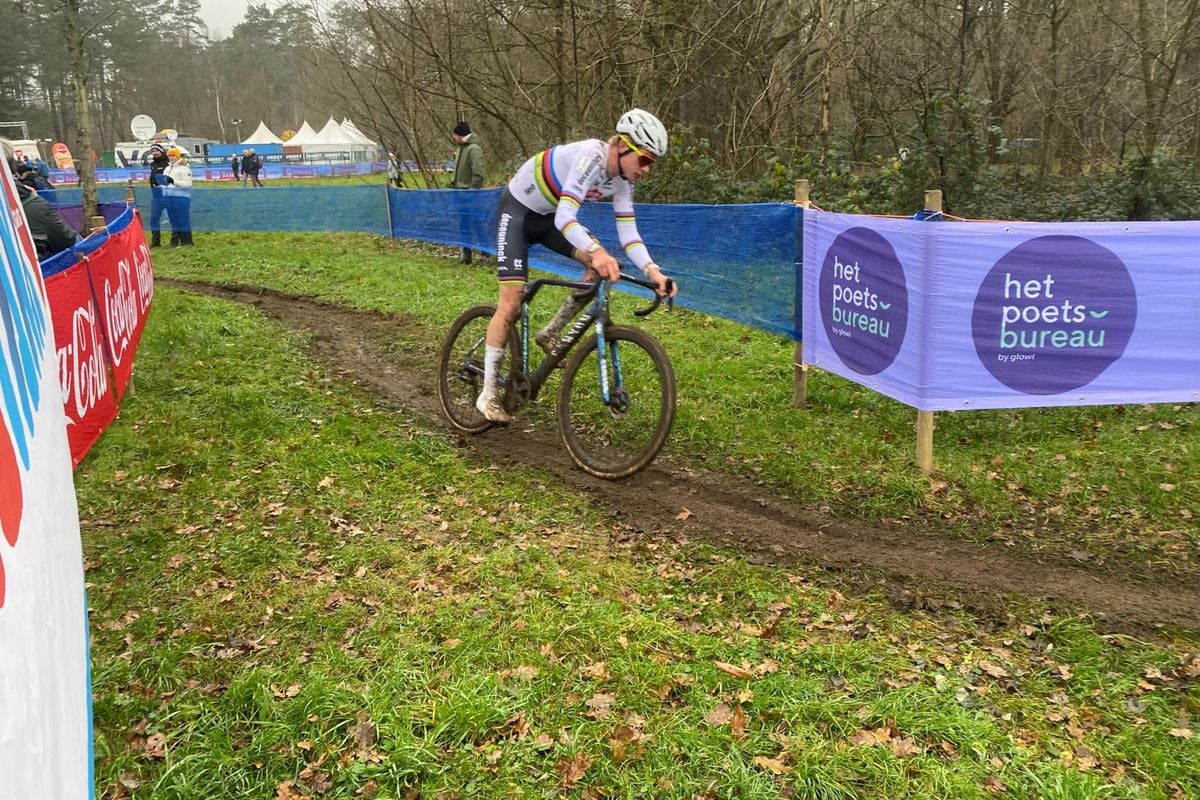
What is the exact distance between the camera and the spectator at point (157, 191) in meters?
17.8

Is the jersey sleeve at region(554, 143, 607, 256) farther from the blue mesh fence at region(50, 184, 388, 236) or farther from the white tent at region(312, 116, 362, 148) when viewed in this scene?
the white tent at region(312, 116, 362, 148)

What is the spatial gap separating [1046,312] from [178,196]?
56.9 ft

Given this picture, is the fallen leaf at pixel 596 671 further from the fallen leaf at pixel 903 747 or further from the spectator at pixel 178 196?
Answer: the spectator at pixel 178 196

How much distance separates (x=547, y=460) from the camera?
5.95 metres

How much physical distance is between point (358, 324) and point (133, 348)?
2.88 metres

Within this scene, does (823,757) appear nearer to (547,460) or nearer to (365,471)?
(547,460)

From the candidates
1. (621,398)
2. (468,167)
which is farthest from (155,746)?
(468,167)

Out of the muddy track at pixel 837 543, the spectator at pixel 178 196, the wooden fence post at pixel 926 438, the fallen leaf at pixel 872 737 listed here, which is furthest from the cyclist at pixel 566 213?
the spectator at pixel 178 196

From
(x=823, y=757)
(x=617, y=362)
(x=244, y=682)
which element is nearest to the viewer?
(x=823, y=757)

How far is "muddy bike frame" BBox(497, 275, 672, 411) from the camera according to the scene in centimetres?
541

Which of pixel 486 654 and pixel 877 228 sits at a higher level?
pixel 877 228

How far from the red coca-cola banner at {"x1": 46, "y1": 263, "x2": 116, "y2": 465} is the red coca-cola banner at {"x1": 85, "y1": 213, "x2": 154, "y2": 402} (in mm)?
253

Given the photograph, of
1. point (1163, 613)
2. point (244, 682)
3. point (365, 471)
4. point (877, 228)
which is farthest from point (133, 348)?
point (1163, 613)

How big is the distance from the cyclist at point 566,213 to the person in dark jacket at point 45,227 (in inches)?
205
